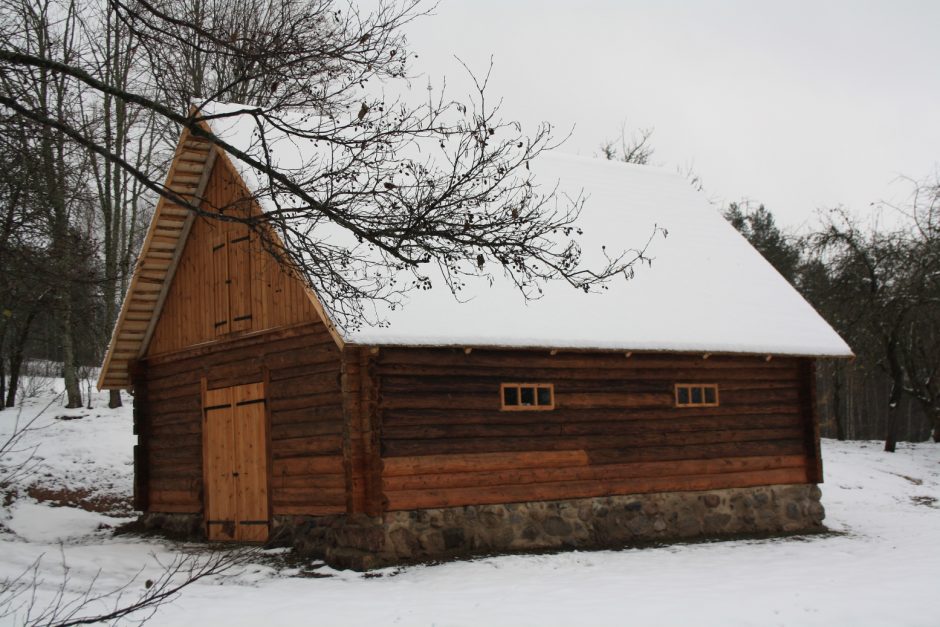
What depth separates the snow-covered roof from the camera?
555 inches

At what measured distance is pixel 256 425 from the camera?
14883 millimetres

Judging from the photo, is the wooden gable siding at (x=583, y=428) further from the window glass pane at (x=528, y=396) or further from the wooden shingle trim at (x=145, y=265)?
the wooden shingle trim at (x=145, y=265)

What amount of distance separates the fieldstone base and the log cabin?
30mm

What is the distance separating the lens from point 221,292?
15.7 meters

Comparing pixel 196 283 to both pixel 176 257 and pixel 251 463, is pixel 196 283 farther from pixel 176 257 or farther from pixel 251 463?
pixel 251 463

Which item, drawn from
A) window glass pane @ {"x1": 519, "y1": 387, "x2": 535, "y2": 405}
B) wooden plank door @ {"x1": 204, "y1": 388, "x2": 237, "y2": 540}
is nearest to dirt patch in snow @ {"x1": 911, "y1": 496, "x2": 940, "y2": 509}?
window glass pane @ {"x1": 519, "y1": 387, "x2": 535, "y2": 405}

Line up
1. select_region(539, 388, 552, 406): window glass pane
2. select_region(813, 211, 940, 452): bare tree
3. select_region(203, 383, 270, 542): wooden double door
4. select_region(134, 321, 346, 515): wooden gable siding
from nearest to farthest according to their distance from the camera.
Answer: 1. select_region(134, 321, 346, 515): wooden gable siding
2. select_region(203, 383, 270, 542): wooden double door
3. select_region(539, 388, 552, 406): window glass pane
4. select_region(813, 211, 940, 452): bare tree

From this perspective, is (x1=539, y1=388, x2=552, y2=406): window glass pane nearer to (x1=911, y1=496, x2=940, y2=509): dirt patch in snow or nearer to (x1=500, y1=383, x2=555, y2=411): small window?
(x1=500, y1=383, x2=555, y2=411): small window

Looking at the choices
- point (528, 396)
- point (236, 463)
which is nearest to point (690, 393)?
point (528, 396)

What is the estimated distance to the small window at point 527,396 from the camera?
14.6 m

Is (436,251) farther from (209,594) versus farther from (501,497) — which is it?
(501,497)

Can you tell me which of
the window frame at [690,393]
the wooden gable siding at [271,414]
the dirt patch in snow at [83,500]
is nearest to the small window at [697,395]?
the window frame at [690,393]

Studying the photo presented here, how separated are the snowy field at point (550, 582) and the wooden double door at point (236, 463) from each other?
2.82ft

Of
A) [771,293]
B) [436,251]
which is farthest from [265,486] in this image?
[771,293]
